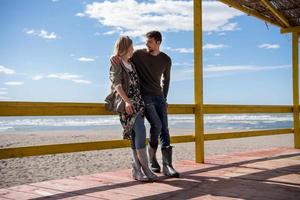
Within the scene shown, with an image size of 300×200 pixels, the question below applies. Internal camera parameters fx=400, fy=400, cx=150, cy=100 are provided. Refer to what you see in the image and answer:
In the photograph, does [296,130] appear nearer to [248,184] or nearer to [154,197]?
[248,184]

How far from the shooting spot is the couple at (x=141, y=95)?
3.64 meters

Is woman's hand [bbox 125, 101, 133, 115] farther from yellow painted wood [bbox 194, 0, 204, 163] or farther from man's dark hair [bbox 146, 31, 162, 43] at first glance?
yellow painted wood [bbox 194, 0, 204, 163]

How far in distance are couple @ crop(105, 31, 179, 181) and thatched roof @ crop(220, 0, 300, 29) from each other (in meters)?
1.96

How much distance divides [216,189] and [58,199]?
1363 mm

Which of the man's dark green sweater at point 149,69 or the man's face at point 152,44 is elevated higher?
the man's face at point 152,44

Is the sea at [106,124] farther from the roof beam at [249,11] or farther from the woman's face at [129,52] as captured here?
the woman's face at [129,52]

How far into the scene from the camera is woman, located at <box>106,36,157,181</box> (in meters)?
3.59

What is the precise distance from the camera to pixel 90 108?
3734mm

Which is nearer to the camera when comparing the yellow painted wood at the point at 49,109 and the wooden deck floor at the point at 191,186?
the yellow painted wood at the point at 49,109

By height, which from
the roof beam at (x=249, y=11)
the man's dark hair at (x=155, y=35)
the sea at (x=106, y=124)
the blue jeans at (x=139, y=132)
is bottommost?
the sea at (x=106, y=124)

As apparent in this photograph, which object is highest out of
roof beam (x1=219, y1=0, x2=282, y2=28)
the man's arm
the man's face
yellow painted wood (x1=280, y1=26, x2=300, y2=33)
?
roof beam (x1=219, y1=0, x2=282, y2=28)

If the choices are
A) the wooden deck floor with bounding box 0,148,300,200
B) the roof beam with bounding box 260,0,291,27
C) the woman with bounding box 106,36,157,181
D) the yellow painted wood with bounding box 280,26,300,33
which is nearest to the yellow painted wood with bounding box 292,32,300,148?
the yellow painted wood with bounding box 280,26,300,33

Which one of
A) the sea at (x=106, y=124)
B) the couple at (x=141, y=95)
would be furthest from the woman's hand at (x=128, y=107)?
the sea at (x=106, y=124)

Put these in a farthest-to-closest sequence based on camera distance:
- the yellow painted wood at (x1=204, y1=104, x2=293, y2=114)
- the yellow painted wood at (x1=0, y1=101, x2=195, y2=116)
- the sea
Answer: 1. the sea
2. the yellow painted wood at (x1=204, y1=104, x2=293, y2=114)
3. the yellow painted wood at (x1=0, y1=101, x2=195, y2=116)
